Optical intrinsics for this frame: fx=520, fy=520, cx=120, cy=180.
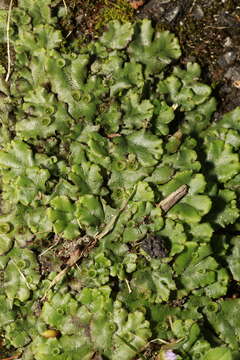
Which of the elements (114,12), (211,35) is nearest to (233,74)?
(211,35)

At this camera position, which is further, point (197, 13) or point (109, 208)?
point (197, 13)

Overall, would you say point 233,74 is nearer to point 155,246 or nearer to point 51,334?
point 155,246

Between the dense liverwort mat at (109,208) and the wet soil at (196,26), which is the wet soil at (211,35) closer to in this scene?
the wet soil at (196,26)

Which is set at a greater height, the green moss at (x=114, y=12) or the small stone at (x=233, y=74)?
the green moss at (x=114, y=12)

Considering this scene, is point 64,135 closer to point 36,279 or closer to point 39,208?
point 39,208

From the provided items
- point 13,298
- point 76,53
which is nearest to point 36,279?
point 13,298

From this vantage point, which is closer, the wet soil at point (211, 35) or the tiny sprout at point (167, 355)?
the tiny sprout at point (167, 355)

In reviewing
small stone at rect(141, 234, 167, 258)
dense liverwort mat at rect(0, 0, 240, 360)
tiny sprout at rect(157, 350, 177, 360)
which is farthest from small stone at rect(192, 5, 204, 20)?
tiny sprout at rect(157, 350, 177, 360)

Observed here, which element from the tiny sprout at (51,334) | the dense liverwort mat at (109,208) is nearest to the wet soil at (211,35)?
the dense liverwort mat at (109,208)

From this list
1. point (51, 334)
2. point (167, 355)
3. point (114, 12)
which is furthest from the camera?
point (114, 12)
